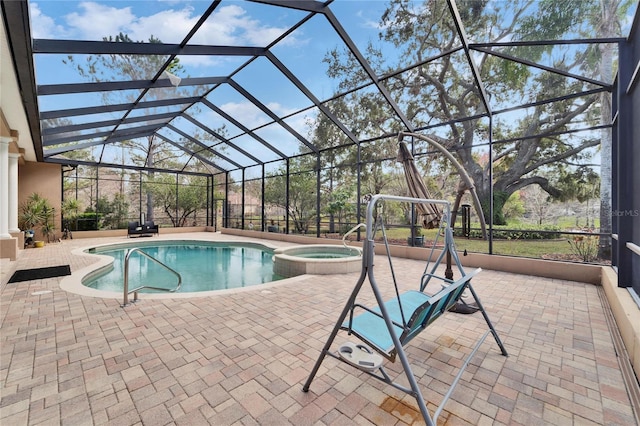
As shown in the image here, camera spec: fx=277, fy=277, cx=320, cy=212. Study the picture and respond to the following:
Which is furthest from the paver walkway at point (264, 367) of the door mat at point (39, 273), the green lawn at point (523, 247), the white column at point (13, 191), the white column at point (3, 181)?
the green lawn at point (523, 247)

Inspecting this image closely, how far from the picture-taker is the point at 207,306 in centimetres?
374

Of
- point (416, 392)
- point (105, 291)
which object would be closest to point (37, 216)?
point (105, 291)

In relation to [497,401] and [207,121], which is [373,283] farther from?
[207,121]

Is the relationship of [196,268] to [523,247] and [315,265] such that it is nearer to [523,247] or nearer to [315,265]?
[315,265]

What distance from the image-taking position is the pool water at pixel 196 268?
Answer: 234 inches

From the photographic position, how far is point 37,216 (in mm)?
9969

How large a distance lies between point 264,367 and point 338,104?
9.90 metres

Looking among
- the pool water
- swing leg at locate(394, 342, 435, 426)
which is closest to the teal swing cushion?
swing leg at locate(394, 342, 435, 426)

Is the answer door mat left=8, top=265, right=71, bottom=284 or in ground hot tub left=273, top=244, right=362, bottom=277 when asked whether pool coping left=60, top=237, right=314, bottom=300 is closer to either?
door mat left=8, top=265, right=71, bottom=284

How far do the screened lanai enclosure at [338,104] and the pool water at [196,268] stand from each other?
3.07 metres

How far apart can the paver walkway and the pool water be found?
205cm

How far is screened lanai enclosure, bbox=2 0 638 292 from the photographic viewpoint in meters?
5.04

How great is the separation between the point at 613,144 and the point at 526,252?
5.58 metres

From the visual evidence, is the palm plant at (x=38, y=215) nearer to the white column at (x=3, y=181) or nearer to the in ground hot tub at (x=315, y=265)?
the white column at (x=3, y=181)
